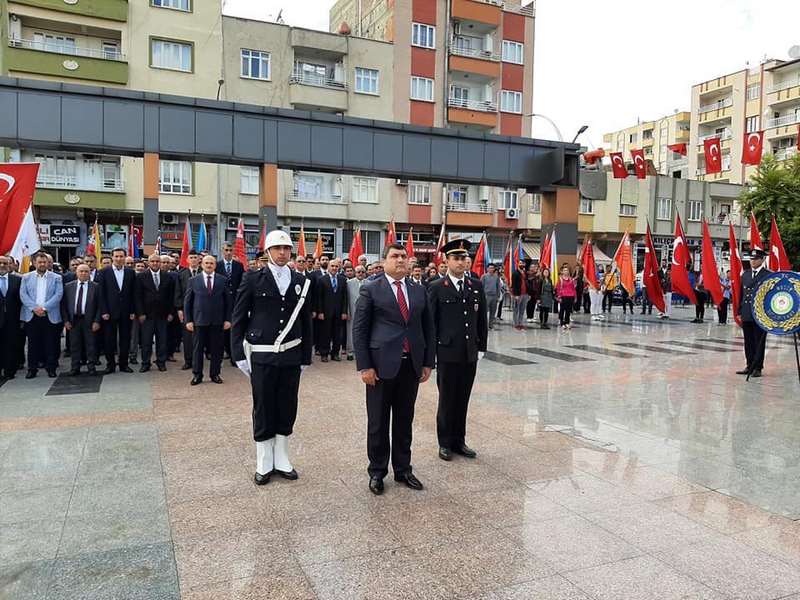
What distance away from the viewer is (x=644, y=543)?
13.4 feet

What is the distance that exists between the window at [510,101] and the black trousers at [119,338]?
35.1 meters

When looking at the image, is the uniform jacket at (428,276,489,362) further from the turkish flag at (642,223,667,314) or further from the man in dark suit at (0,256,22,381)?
the turkish flag at (642,223,667,314)

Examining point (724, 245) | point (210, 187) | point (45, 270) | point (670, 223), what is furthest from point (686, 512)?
point (724, 245)

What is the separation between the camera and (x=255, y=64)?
35312mm

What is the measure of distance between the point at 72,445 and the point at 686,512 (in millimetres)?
5531

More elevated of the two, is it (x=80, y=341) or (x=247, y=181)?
(x=247, y=181)

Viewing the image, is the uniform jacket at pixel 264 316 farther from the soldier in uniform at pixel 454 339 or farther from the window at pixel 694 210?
the window at pixel 694 210

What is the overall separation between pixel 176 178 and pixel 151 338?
25258mm

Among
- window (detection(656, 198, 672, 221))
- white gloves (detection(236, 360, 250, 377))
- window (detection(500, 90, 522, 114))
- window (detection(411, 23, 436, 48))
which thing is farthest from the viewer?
window (detection(656, 198, 672, 221))

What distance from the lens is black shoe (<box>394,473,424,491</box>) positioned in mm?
Answer: 5051

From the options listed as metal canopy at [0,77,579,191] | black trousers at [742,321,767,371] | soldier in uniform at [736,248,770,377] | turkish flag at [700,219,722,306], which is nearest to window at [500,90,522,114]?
metal canopy at [0,77,579,191]

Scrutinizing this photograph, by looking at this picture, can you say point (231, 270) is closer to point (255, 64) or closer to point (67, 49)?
point (67, 49)

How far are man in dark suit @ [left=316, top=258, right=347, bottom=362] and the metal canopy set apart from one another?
31.6 ft

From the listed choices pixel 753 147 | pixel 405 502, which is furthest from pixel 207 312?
pixel 753 147
